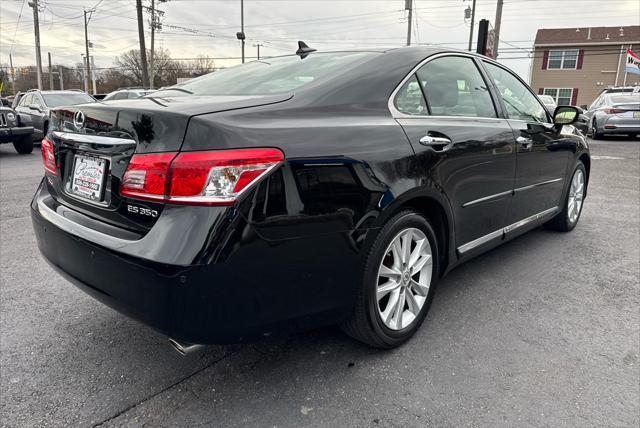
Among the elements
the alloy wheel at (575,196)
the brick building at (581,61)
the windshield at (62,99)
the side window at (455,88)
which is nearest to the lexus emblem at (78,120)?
the side window at (455,88)

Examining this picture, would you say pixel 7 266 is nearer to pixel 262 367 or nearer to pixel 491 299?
pixel 262 367

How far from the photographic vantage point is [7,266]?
3697mm

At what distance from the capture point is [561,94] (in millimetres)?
35312

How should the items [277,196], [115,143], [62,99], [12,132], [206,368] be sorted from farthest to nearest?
1. [62,99]
2. [12,132]
3. [206,368]
4. [115,143]
5. [277,196]

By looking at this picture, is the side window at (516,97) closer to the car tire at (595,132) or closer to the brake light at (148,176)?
the brake light at (148,176)

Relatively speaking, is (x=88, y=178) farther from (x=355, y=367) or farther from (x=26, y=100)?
(x=26, y=100)

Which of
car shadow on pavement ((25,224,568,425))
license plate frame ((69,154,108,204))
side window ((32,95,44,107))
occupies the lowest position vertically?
car shadow on pavement ((25,224,568,425))

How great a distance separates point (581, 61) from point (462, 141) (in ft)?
126

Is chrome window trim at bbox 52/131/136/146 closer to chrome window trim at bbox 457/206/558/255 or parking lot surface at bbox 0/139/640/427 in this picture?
parking lot surface at bbox 0/139/640/427

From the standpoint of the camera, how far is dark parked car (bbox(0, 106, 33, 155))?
10211mm

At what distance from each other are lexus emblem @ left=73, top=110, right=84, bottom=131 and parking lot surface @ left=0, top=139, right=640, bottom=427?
119 cm

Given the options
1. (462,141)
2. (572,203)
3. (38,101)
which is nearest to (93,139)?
(462,141)

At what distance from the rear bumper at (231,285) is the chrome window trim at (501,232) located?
3.74ft

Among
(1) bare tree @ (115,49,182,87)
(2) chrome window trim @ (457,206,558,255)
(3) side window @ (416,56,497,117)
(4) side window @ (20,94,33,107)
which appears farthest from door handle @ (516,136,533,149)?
(1) bare tree @ (115,49,182,87)
